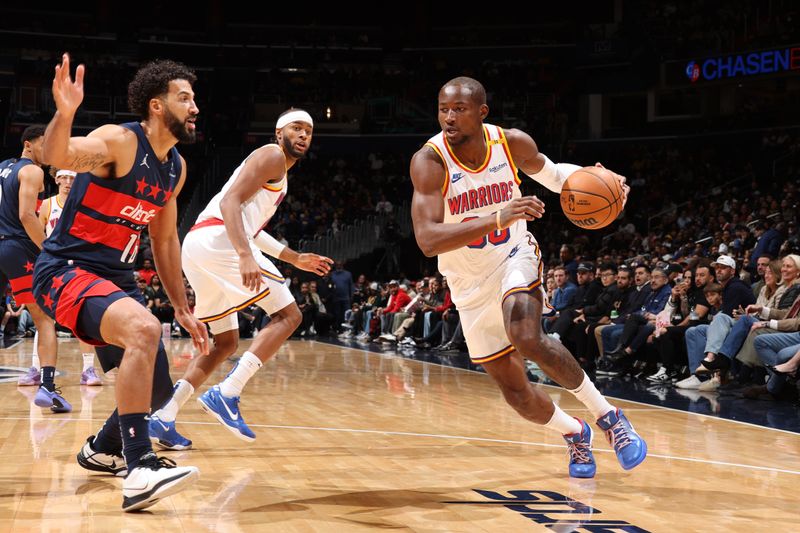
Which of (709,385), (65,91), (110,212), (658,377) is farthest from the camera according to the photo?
(658,377)

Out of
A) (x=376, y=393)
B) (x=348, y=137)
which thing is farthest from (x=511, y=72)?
(x=376, y=393)

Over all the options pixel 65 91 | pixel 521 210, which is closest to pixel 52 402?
pixel 65 91

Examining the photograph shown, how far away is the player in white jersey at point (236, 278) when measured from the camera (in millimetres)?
5359

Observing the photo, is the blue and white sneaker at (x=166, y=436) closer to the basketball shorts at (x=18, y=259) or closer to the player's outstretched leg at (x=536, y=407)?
the player's outstretched leg at (x=536, y=407)

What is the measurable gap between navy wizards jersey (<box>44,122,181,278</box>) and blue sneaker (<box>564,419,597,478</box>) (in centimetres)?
241

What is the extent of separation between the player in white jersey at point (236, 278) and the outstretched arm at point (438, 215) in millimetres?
1208

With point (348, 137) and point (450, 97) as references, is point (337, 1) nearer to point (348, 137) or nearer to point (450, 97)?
point (348, 137)

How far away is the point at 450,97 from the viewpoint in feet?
15.3

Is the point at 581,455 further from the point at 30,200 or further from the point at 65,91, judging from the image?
the point at 30,200

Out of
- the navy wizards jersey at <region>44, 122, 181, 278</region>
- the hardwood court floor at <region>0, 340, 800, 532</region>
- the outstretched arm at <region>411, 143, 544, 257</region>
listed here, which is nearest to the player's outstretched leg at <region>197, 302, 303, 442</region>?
the hardwood court floor at <region>0, 340, 800, 532</region>

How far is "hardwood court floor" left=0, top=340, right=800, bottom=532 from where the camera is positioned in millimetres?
3777

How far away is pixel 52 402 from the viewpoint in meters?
7.03

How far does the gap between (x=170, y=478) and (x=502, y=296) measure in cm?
188

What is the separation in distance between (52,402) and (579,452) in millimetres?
4233
